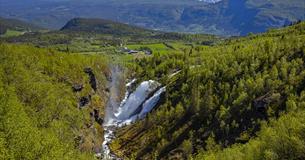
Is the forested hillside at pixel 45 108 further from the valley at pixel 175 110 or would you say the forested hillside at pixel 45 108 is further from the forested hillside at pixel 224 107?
the forested hillside at pixel 224 107

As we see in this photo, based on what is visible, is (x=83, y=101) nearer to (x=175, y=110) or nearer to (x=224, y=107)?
(x=175, y=110)

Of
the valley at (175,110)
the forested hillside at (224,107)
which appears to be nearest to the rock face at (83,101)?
the valley at (175,110)

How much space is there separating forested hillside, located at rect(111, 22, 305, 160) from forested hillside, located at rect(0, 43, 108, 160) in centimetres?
1874

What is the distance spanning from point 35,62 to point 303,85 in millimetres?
101298

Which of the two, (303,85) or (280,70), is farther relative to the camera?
(280,70)

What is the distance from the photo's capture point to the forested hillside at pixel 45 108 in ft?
263

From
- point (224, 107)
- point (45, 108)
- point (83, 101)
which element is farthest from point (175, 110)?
point (45, 108)

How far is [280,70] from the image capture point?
146m

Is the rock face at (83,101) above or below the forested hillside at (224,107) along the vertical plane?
below

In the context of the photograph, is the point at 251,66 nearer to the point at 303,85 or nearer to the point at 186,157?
the point at 303,85

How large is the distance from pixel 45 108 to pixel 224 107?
196 ft

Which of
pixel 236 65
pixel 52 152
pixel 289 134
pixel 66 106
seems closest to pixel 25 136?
pixel 52 152

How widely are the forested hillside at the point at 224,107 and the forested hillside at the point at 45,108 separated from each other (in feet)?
61.5

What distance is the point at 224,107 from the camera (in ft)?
478
